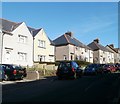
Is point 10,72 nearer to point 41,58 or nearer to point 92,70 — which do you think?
point 92,70

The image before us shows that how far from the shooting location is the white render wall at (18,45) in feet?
146

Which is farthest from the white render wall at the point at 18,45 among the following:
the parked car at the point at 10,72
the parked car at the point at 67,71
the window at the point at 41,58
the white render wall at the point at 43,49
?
the parked car at the point at 67,71

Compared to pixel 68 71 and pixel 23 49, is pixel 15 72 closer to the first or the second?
pixel 68 71

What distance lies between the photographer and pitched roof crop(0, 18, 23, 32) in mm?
45156

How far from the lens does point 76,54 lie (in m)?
74.1

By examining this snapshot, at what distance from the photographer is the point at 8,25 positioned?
47750mm

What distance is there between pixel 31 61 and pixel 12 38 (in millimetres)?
6534

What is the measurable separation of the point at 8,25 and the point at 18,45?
3.63 meters

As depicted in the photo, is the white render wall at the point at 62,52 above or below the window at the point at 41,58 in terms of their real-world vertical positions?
above

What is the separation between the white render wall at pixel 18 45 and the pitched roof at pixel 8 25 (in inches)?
26.9

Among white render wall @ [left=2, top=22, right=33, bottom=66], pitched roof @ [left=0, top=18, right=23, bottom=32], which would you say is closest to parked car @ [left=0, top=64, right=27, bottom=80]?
white render wall @ [left=2, top=22, right=33, bottom=66]

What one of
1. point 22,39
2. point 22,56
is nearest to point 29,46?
point 22,39

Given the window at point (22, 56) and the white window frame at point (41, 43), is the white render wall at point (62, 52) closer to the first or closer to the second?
the white window frame at point (41, 43)

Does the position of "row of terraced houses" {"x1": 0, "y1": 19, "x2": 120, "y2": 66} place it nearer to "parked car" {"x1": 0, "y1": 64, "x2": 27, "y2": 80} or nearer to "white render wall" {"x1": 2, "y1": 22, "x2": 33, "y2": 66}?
"white render wall" {"x1": 2, "y1": 22, "x2": 33, "y2": 66}
